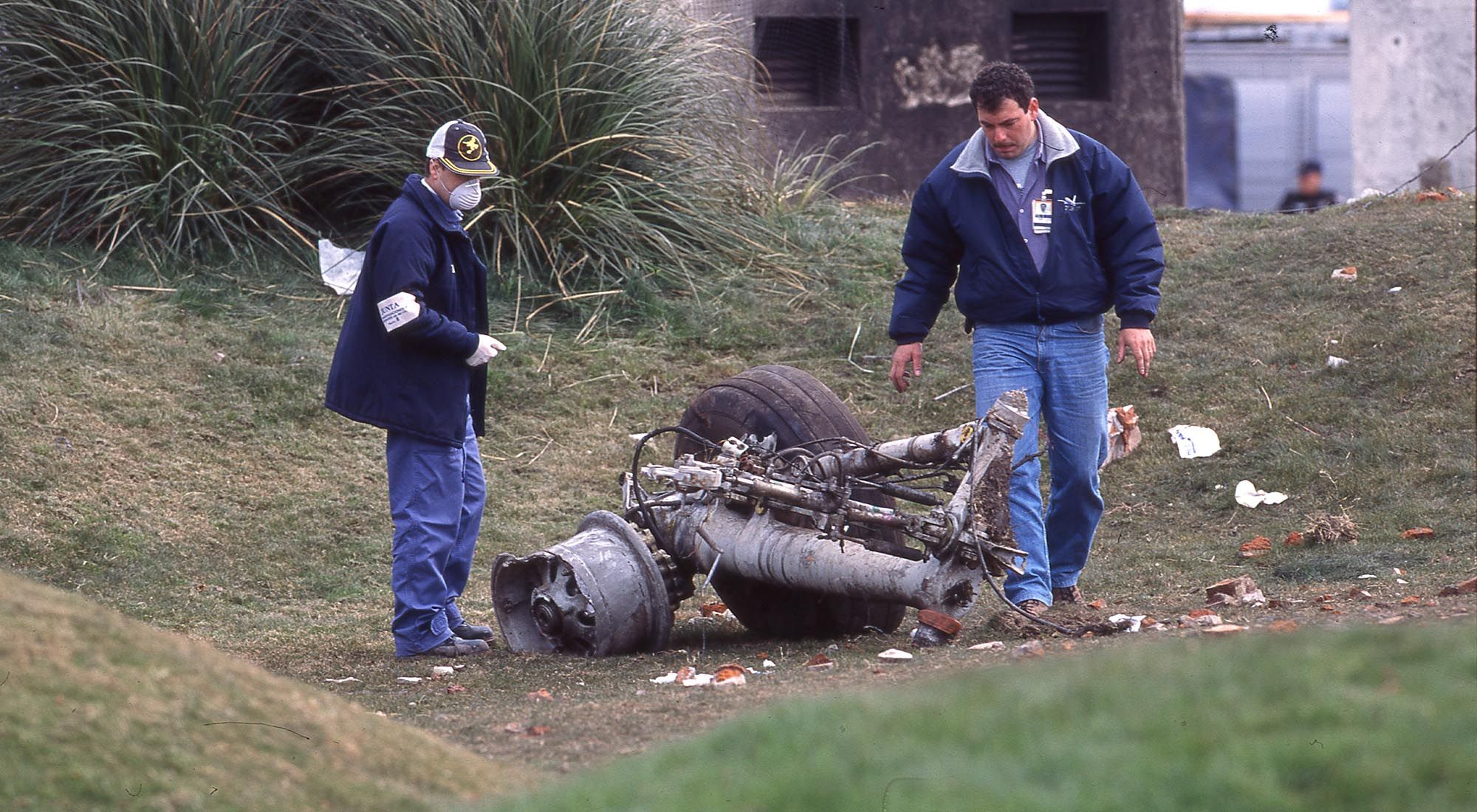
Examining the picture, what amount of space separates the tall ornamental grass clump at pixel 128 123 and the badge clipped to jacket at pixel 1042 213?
20.3 feet

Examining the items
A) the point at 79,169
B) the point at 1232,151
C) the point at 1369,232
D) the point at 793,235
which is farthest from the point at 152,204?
the point at 1232,151

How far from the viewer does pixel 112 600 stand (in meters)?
6.66

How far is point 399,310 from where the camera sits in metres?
5.44

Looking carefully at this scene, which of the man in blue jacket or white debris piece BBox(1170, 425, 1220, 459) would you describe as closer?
the man in blue jacket

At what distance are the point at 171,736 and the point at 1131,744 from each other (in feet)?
6.19

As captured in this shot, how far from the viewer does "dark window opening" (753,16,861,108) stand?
14.0 meters

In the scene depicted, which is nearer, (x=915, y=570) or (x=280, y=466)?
(x=915, y=570)

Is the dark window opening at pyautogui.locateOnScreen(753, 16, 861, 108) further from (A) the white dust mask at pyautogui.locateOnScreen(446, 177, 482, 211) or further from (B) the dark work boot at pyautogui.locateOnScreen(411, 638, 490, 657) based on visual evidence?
(B) the dark work boot at pyautogui.locateOnScreen(411, 638, 490, 657)

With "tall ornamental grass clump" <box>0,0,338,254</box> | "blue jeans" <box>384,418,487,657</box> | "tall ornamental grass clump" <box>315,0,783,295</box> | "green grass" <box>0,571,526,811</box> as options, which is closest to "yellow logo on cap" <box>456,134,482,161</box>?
"blue jeans" <box>384,418,487,657</box>

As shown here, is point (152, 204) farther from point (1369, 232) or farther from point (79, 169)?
point (1369, 232)

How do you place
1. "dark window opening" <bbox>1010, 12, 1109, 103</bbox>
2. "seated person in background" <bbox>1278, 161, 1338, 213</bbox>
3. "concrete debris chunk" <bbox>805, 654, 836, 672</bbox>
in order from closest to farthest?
"concrete debris chunk" <bbox>805, 654, 836, 672</bbox> → "dark window opening" <bbox>1010, 12, 1109, 103</bbox> → "seated person in background" <bbox>1278, 161, 1338, 213</bbox>

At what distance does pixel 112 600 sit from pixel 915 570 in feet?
11.9

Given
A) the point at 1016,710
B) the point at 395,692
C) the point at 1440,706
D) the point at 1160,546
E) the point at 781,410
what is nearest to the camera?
the point at 1440,706

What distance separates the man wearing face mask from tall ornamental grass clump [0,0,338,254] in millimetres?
4813
